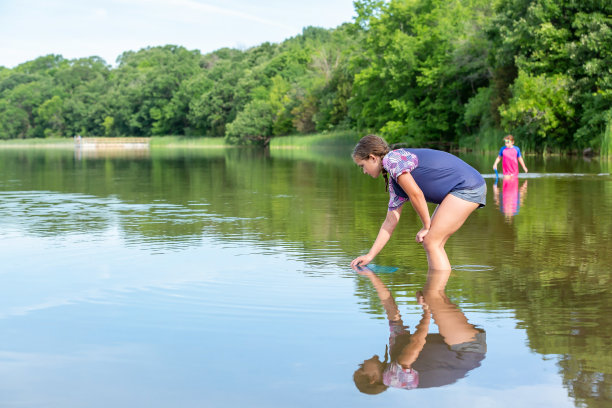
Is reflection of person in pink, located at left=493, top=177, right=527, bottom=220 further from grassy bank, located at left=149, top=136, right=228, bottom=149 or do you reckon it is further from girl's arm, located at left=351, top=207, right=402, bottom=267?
grassy bank, located at left=149, top=136, right=228, bottom=149

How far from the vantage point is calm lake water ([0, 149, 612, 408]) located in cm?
420

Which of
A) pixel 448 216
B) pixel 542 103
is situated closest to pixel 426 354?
pixel 448 216

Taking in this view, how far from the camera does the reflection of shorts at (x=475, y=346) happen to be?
4.85m

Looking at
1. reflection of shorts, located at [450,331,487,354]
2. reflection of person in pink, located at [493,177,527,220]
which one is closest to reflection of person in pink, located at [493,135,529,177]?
reflection of person in pink, located at [493,177,527,220]

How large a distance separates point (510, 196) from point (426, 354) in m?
13.1

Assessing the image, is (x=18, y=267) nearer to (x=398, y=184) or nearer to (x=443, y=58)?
(x=398, y=184)

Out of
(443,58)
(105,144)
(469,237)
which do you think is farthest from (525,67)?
(105,144)

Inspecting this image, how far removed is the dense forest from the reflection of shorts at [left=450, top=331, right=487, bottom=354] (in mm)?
33180

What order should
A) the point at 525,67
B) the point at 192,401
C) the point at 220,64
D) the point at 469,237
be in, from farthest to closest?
the point at 220,64
the point at 525,67
the point at 469,237
the point at 192,401

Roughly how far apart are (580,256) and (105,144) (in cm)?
11920

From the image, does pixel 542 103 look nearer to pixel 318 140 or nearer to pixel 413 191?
pixel 413 191

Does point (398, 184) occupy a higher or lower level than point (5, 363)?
higher

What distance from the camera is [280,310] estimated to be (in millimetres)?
6094

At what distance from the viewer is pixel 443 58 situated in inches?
2250
